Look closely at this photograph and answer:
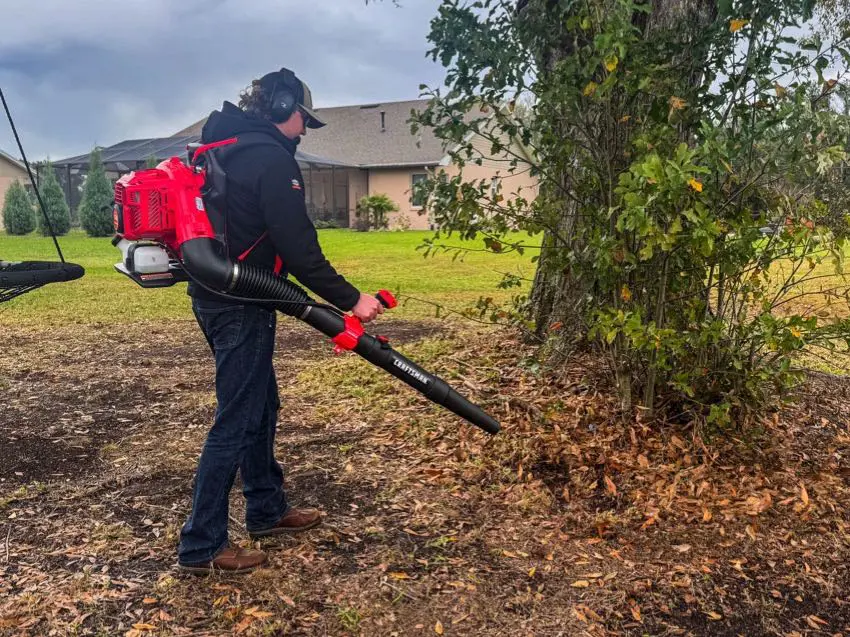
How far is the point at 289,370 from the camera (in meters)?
7.89

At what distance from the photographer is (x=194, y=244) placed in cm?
337

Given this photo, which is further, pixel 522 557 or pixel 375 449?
pixel 375 449

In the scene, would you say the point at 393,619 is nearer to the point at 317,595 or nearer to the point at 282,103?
the point at 317,595

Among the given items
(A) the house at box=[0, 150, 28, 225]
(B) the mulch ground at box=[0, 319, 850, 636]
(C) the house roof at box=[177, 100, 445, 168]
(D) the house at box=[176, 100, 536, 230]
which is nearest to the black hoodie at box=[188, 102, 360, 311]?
(B) the mulch ground at box=[0, 319, 850, 636]

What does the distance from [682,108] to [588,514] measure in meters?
2.14

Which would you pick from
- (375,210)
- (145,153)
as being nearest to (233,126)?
(375,210)

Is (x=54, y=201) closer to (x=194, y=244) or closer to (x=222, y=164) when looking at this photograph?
(x=222, y=164)

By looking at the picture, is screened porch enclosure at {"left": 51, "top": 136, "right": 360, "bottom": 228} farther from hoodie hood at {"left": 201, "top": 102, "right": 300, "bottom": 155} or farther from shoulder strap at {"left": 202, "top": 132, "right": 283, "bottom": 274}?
shoulder strap at {"left": 202, "top": 132, "right": 283, "bottom": 274}

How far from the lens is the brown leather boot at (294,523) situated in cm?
420

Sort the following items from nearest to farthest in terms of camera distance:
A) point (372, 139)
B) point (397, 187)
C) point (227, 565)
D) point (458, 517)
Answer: point (227, 565) → point (458, 517) → point (397, 187) → point (372, 139)

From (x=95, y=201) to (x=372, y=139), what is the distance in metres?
14.3

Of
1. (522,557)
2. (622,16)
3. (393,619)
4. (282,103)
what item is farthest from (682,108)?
(393,619)

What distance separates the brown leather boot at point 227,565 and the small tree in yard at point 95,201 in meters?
28.1

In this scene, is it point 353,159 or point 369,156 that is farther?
point 353,159
